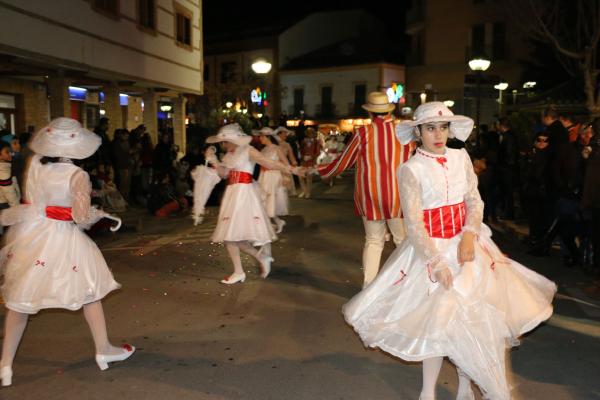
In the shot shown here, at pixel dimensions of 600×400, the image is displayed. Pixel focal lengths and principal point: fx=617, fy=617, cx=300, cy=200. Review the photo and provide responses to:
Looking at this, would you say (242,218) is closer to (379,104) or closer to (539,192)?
(379,104)

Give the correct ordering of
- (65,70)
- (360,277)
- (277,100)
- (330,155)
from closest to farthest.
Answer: (360,277), (65,70), (330,155), (277,100)

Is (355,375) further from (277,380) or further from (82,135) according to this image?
(82,135)

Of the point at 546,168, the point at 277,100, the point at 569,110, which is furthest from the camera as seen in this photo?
the point at 277,100

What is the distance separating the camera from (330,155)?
26828 mm

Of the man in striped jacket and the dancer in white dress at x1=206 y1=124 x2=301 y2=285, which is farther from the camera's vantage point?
the dancer in white dress at x1=206 y1=124 x2=301 y2=285

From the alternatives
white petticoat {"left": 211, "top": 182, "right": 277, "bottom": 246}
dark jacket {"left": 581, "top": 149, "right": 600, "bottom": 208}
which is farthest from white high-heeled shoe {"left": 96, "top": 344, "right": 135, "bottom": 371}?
dark jacket {"left": 581, "top": 149, "right": 600, "bottom": 208}

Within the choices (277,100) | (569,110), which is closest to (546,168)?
(569,110)

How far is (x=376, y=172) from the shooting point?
6.71 m

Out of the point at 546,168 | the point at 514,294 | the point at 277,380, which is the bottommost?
the point at 277,380

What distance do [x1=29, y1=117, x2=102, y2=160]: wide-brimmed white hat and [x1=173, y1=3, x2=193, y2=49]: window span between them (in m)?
16.5

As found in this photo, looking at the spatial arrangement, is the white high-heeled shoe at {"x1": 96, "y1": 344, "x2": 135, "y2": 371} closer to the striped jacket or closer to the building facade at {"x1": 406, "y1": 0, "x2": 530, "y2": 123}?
the striped jacket

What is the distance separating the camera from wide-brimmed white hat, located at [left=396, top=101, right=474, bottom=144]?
3920 millimetres

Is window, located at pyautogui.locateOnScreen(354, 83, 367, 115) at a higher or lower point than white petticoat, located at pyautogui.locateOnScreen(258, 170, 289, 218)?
higher

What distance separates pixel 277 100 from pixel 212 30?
9.84m
